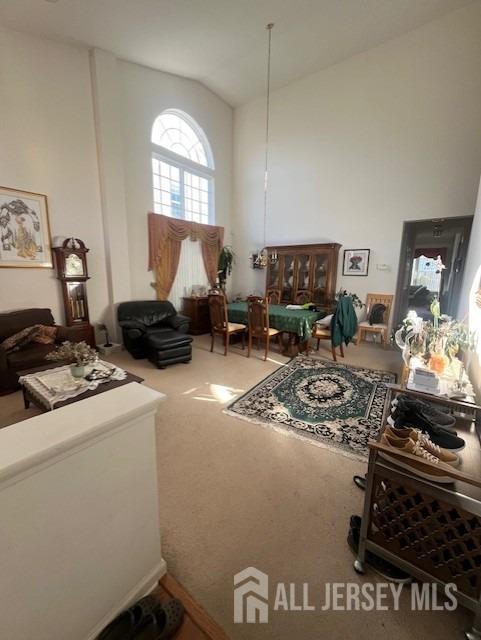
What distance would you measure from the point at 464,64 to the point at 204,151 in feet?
14.2

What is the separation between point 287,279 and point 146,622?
204 inches

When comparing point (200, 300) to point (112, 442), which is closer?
point (112, 442)

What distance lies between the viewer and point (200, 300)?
5.45m

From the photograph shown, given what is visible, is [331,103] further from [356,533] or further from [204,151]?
[356,533]

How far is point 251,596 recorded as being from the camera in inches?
48.1

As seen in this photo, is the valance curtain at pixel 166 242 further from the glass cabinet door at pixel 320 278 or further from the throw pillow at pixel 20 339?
the glass cabinet door at pixel 320 278

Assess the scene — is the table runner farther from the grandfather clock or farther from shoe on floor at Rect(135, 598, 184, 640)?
shoe on floor at Rect(135, 598, 184, 640)

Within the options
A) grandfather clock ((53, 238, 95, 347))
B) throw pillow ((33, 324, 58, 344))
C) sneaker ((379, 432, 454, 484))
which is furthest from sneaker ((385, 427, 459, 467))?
grandfather clock ((53, 238, 95, 347))

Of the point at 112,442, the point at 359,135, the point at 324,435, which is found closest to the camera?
the point at 112,442

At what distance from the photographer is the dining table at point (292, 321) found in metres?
4.08

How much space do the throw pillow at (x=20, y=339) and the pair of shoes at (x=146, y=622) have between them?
3012 millimetres

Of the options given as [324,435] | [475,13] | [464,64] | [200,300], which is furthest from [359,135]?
[324,435]

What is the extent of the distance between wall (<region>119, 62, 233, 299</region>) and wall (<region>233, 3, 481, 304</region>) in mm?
1318

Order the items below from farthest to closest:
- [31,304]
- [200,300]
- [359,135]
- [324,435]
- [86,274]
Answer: [200,300]
[359,135]
[86,274]
[31,304]
[324,435]
